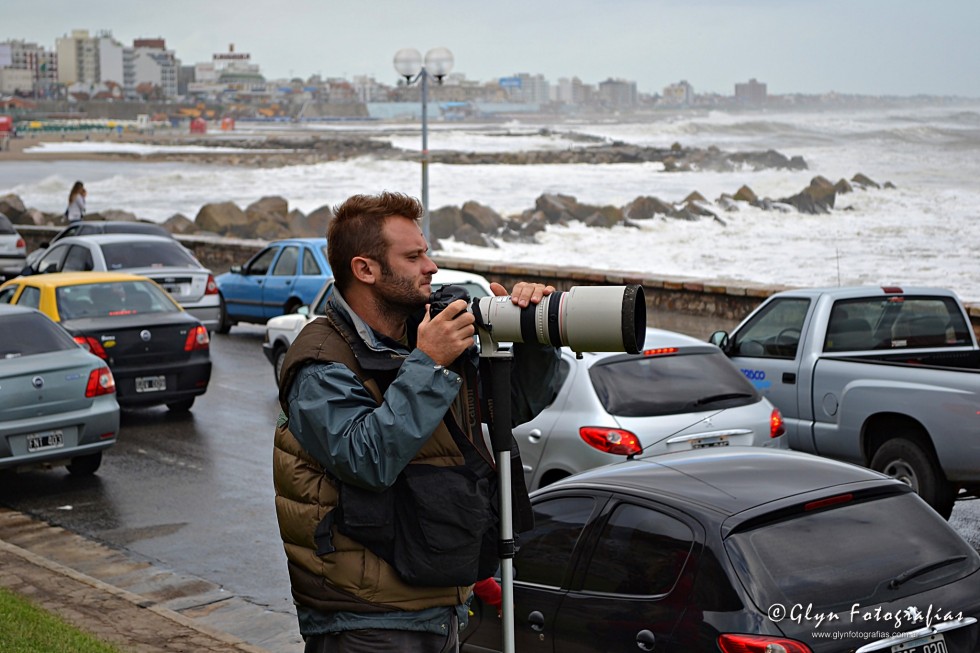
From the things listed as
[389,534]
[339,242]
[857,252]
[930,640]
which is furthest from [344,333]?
[857,252]

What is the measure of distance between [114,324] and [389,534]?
1120cm

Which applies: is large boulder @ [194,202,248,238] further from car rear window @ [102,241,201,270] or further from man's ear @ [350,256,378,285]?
man's ear @ [350,256,378,285]

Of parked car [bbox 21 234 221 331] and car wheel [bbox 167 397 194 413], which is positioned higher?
parked car [bbox 21 234 221 331]

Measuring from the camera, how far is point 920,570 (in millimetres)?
4676

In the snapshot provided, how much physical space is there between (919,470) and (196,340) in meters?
8.01

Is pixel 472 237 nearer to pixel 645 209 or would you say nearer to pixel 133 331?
pixel 645 209

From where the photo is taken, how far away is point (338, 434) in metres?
3.15

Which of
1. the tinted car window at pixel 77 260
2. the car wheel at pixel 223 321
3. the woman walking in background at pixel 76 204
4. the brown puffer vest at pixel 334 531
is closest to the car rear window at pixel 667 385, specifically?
the brown puffer vest at pixel 334 531

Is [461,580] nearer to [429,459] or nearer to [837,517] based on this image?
[429,459]

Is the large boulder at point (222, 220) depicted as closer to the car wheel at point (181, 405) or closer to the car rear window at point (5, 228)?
the car rear window at point (5, 228)

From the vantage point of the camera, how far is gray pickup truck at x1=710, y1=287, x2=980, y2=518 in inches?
350

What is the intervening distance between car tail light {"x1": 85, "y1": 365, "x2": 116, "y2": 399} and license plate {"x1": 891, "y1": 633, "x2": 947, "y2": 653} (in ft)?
27.4

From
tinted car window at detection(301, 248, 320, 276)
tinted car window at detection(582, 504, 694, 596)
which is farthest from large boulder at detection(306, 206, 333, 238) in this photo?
tinted car window at detection(582, 504, 694, 596)

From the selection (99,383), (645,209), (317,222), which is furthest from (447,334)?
(645,209)
